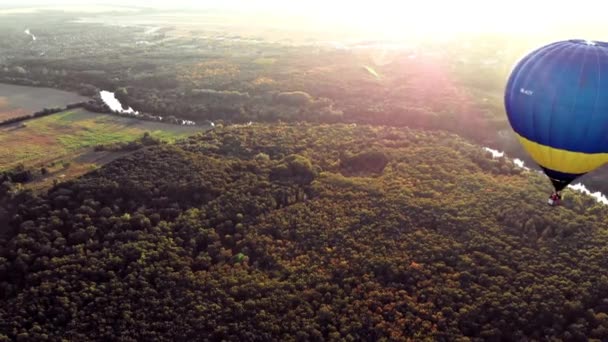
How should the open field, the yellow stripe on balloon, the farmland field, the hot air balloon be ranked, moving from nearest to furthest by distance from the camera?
1. the hot air balloon
2. the yellow stripe on balloon
3. the open field
4. the farmland field

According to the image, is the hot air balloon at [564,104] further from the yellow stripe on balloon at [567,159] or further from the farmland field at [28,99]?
the farmland field at [28,99]

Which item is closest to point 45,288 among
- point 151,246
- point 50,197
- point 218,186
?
point 151,246

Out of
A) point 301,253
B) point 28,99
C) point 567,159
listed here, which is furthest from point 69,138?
point 567,159

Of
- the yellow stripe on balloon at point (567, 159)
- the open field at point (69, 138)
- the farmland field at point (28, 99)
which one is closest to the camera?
the yellow stripe on balloon at point (567, 159)

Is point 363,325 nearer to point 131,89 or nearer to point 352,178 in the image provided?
point 352,178

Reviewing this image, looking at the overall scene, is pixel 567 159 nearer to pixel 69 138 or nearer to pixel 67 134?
pixel 69 138

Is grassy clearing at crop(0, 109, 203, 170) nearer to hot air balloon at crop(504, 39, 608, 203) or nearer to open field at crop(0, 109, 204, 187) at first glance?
open field at crop(0, 109, 204, 187)

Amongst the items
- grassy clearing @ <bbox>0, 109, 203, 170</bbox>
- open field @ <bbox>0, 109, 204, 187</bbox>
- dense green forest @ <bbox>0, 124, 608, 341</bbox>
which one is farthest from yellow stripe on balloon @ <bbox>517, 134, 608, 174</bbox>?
grassy clearing @ <bbox>0, 109, 203, 170</bbox>

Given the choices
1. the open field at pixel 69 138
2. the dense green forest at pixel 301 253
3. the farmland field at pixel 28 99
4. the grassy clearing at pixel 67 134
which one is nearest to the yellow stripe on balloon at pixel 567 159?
the dense green forest at pixel 301 253
